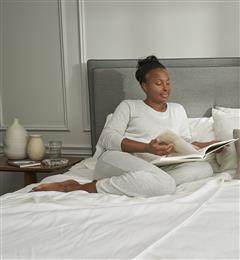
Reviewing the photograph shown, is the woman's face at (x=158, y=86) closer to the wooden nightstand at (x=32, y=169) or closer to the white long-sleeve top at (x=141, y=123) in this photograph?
the white long-sleeve top at (x=141, y=123)

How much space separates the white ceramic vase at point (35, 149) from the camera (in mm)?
2826

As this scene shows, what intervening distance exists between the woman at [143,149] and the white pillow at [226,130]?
12 centimetres

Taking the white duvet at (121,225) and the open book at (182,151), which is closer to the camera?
the white duvet at (121,225)

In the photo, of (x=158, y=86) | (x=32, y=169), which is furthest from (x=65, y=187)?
(x=32, y=169)

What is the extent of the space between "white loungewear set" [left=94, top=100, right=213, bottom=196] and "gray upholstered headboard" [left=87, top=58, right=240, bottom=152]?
381mm

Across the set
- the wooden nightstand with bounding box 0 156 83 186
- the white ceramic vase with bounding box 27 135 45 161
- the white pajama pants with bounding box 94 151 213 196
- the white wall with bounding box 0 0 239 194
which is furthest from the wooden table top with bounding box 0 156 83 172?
the white pajama pants with bounding box 94 151 213 196

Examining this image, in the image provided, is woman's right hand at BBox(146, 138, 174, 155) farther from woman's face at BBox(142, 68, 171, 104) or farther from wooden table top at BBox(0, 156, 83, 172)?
wooden table top at BBox(0, 156, 83, 172)

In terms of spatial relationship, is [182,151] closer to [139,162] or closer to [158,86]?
[139,162]

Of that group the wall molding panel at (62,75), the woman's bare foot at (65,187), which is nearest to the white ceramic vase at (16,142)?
the wall molding panel at (62,75)

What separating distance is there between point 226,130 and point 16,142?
133 cm

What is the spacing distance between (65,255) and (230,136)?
4.50 feet

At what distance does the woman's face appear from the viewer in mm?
2264

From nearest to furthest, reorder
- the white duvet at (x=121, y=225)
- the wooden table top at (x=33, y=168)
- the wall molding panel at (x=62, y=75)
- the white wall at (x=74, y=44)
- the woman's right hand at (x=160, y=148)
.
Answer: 1. the white duvet at (x=121, y=225)
2. the woman's right hand at (x=160, y=148)
3. the wooden table top at (x=33, y=168)
4. the white wall at (x=74, y=44)
5. the wall molding panel at (x=62, y=75)

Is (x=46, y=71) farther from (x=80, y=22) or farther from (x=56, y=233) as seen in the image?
(x=56, y=233)
